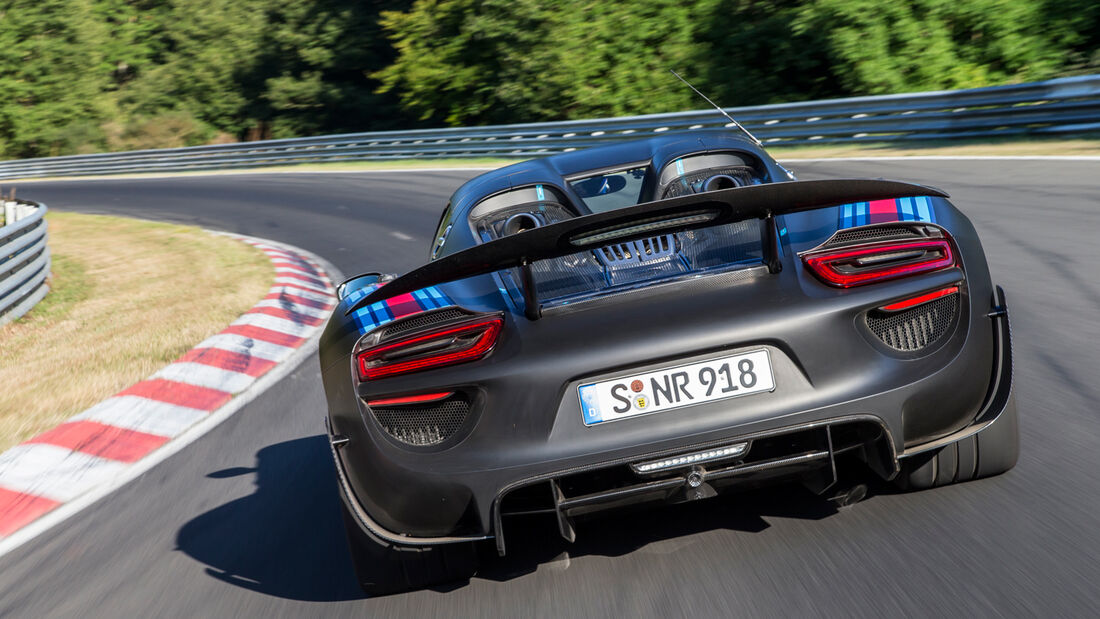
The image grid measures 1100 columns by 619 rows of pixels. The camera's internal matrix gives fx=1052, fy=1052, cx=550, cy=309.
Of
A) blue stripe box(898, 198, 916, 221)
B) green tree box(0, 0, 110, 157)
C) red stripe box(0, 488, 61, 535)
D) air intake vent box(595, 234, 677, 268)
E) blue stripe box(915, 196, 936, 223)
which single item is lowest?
green tree box(0, 0, 110, 157)

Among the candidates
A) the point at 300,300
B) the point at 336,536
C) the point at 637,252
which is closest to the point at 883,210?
the point at 637,252

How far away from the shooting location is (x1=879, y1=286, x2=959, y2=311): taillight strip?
272cm

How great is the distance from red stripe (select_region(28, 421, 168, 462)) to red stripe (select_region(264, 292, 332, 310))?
11.2 feet

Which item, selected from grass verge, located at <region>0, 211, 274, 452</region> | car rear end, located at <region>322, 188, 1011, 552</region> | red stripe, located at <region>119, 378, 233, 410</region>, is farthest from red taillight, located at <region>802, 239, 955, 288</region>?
grass verge, located at <region>0, 211, 274, 452</region>

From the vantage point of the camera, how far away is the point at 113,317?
981cm

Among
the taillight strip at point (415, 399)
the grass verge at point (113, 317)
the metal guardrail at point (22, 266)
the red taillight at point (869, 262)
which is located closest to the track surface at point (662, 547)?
the taillight strip at point (415, 399)

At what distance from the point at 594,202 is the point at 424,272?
4.43 feet

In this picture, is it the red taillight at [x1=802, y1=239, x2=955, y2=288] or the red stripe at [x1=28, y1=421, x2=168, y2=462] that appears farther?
the red stripe at [x1=28, y1=421, x2=168, y2=462]

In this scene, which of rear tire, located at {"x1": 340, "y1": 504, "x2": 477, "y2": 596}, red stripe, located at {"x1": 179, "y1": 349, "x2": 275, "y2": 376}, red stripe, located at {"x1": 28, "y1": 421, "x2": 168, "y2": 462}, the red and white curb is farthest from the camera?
red stripe, located at {"x1": 179, "y1": 349, "x2": 275, "y2": 376}

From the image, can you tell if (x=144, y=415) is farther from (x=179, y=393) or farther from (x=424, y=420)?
(x=424, y=420)

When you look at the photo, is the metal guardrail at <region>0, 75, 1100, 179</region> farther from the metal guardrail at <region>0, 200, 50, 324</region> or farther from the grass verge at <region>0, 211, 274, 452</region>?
the metal guardrail at <region>0, 200, 50, 324</region>

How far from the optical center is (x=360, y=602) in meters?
3.11

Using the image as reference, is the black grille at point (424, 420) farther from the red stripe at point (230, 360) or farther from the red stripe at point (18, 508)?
the red stripe at point (230, 360)

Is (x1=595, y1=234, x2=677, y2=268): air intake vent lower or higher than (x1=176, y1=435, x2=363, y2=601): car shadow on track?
higher
